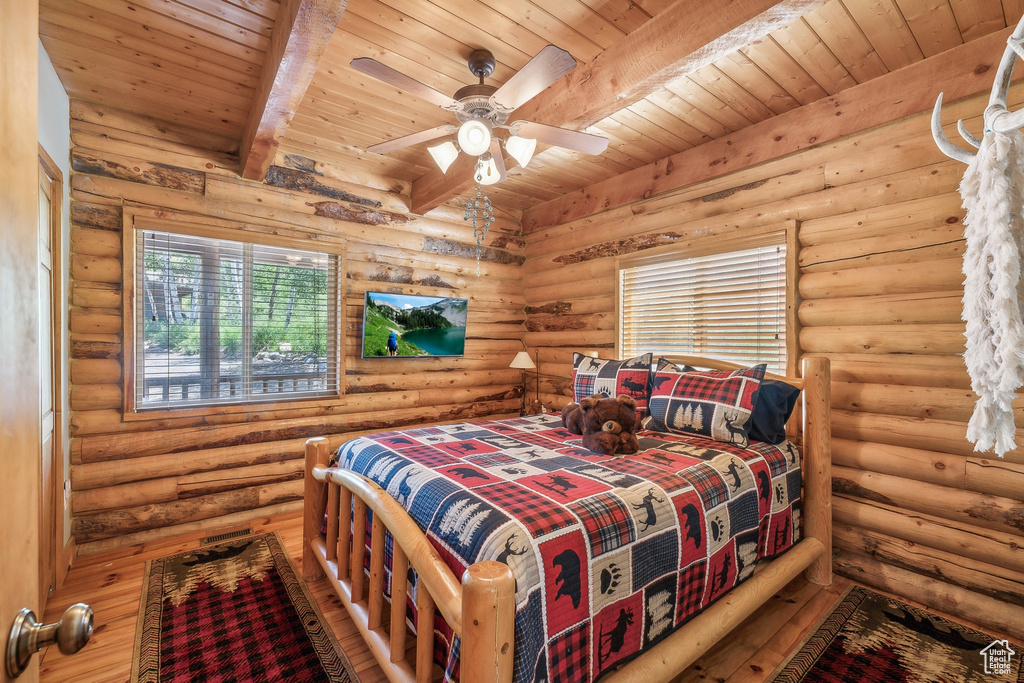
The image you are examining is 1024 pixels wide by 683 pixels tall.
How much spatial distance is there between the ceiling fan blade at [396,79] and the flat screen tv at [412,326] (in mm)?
2081

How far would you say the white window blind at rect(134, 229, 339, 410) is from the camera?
299cm

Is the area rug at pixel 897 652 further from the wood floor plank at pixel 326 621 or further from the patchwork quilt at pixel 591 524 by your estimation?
the patchwork quilt at pixel 591 524

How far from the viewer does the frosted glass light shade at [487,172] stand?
7.88 ft

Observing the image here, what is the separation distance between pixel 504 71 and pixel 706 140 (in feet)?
5.47

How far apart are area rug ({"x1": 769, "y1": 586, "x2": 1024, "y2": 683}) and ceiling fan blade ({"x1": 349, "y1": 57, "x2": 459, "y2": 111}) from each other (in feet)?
9.05

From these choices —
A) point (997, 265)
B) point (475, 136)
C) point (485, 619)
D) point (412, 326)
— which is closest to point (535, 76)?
point (475, 136)

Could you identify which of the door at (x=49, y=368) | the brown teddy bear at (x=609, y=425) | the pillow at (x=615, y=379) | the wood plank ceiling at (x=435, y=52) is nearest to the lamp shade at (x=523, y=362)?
the pillow at (x=615, y=379)

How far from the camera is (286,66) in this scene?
2.03 meters

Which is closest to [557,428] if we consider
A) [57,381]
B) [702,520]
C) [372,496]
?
[702,520]

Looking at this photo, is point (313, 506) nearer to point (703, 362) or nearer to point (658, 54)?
point (703, 362)

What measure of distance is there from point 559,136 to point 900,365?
2.20m

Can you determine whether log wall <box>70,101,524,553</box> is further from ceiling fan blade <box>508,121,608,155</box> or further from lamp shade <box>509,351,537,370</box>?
ceiling fan blade <box>508,121,608,155</box>

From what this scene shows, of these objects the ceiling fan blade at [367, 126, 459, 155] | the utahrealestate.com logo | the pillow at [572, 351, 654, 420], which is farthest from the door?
the utahrealestate.com logo

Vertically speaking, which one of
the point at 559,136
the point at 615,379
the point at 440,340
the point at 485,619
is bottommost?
the point at 485,619
